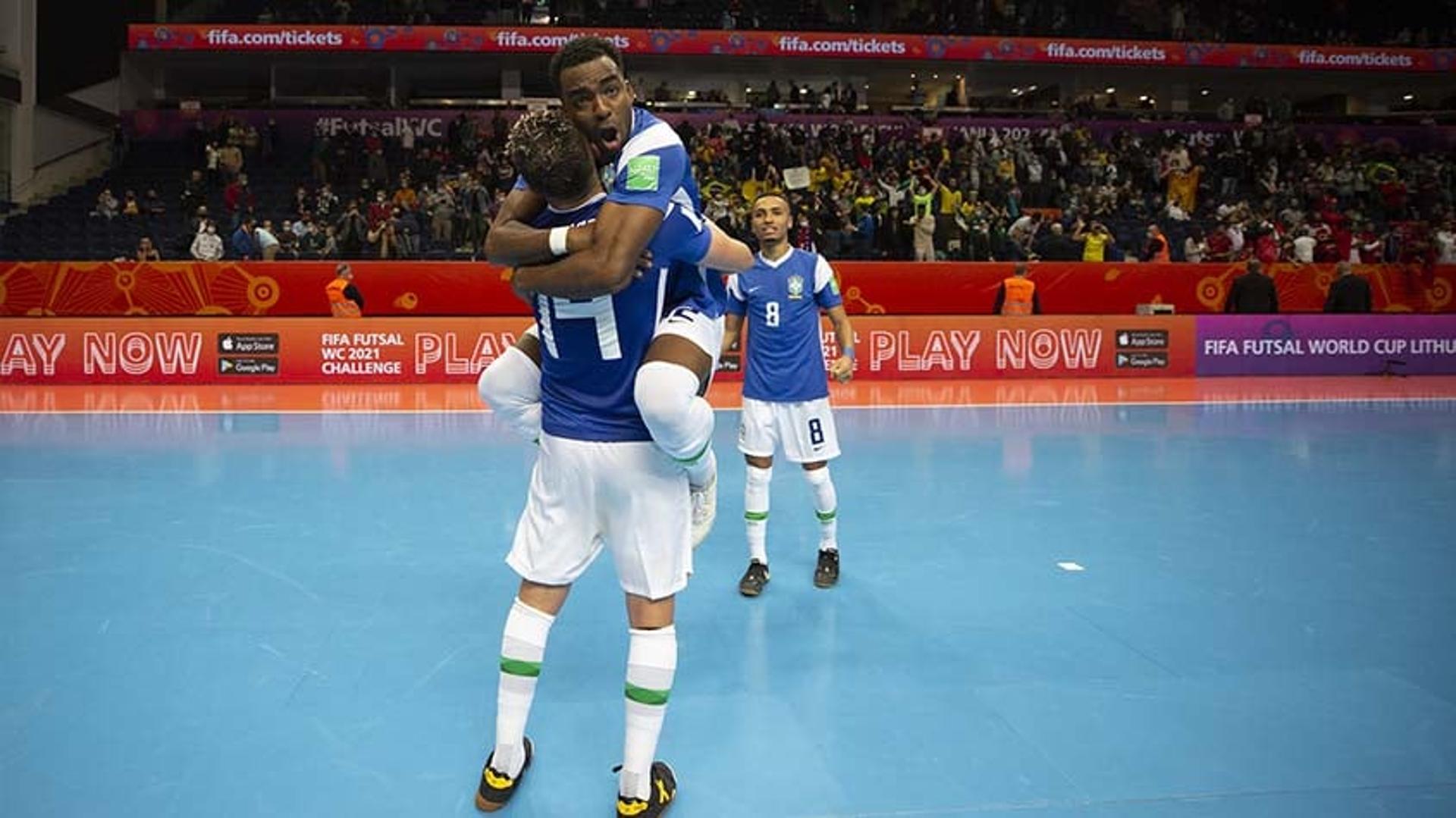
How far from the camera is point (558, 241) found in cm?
288

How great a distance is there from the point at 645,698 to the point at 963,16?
107 ft

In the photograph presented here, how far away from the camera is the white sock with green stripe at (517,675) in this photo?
3.24 m

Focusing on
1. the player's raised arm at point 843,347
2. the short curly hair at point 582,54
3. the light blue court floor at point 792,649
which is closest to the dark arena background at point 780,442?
the light blue court floor at point 792,649

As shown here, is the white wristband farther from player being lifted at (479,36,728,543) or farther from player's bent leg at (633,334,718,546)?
player's bent leg at (633,334,718,546)

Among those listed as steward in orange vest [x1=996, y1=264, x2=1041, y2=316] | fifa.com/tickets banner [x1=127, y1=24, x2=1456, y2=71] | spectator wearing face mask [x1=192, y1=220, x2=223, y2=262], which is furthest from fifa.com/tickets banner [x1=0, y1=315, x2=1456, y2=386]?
fifa.com/tickets banner [x1=127, y1=24, x2=1456, y2=71]

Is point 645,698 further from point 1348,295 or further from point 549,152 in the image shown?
point 1348,295

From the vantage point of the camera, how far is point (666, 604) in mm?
3234

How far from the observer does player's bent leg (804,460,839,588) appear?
19.2 ft

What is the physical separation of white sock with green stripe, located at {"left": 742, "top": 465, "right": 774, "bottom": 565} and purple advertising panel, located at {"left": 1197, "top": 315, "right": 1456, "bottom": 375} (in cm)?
1371

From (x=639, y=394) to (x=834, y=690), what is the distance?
198 centimetres

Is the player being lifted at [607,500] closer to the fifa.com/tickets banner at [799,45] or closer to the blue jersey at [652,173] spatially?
the blue jersey at [652,173]

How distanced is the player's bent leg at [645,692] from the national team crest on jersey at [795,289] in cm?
292

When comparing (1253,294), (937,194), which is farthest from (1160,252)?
(937,194)

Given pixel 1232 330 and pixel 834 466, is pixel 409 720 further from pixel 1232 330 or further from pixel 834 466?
pixel 1232 330
